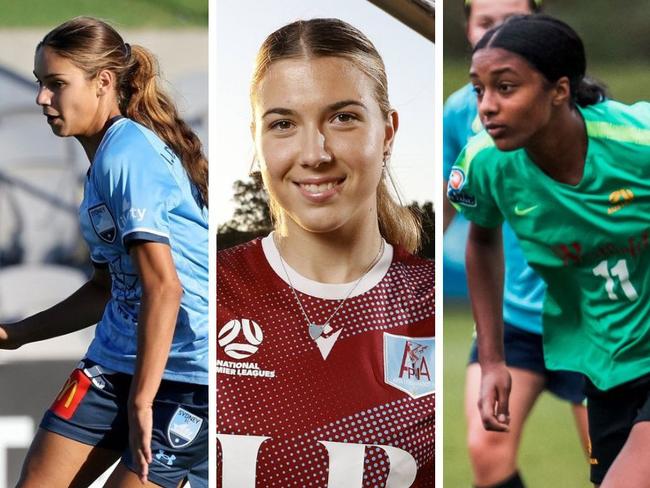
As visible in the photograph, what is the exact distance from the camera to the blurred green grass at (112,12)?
396cm

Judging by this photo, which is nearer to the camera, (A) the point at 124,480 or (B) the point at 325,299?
(A) the point at 124,480

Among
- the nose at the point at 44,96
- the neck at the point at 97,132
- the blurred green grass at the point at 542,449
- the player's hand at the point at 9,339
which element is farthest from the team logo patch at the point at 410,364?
the nose at the point at 44,96

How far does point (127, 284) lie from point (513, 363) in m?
1.52

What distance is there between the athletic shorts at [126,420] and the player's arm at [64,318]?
0.64 feet

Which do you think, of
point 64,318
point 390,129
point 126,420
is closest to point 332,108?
point 390,129

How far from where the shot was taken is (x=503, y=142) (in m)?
3.76

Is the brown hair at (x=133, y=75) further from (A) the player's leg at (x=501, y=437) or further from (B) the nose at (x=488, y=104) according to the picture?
(A) the player's leg at (x=501, y=437)

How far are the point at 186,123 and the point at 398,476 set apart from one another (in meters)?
1.62

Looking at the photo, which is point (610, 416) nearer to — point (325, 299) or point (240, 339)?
point (325, 299)

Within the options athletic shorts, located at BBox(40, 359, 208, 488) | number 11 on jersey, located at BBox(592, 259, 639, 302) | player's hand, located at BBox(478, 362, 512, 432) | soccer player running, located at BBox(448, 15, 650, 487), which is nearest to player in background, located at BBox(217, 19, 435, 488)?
athletic shorts, located at BBox(40, 359, 208, 488)

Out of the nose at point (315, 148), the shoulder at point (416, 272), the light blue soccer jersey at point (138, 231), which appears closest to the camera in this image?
the light blue soccer jersey at point (138, 231)

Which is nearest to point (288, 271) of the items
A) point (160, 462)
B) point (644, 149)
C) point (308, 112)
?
point (308, 112)

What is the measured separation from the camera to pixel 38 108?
3957 millimetres

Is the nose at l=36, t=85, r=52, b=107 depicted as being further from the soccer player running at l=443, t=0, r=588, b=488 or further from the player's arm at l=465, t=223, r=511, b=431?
the player's arm at l=465, t=223, r=511, b=431
